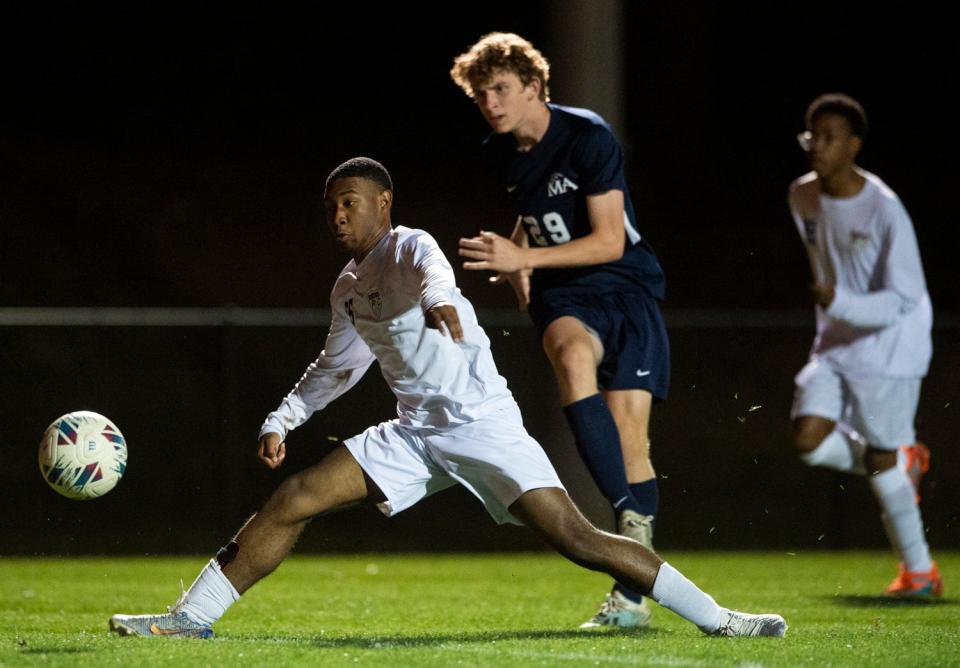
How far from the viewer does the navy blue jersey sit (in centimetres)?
646

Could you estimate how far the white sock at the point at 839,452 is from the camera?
8.42 meters

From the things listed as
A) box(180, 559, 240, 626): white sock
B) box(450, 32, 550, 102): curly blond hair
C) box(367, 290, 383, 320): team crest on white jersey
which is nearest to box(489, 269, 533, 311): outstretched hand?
box(450, 32, 550, 102): curly blond hair

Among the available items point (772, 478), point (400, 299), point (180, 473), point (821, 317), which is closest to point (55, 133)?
point (180, 473)

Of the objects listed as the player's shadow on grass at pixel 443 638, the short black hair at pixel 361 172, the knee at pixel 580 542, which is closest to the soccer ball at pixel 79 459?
the player's shadow on grass at pixel 443 638

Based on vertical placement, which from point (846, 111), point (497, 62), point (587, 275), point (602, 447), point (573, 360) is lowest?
point (602, 447)

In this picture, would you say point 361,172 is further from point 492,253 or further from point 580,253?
point 580,253

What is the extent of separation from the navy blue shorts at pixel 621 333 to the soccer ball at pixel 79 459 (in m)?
1.94

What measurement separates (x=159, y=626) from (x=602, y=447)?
190cm

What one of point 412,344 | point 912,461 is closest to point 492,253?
point 412,344

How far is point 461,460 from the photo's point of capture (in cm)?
540

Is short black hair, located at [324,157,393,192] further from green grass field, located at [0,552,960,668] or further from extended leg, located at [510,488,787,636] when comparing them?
green grass field, located at [0,552,960,668]

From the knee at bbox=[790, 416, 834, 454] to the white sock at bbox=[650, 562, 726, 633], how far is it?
114 inches

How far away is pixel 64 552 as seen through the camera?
1002 cm

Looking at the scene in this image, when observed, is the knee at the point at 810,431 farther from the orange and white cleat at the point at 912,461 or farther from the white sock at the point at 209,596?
the white sock at the point at 209,596
